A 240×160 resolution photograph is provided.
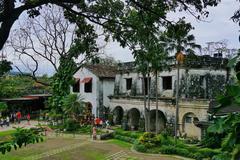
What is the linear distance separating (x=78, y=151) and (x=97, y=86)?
45.6 feet

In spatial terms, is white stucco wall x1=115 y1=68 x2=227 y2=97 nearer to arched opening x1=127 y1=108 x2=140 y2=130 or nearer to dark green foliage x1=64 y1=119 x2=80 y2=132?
arched opening x1=127 y1=108 x2=140 y2=130

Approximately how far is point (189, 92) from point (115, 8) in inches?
793

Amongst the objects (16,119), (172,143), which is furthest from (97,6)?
(16,119)

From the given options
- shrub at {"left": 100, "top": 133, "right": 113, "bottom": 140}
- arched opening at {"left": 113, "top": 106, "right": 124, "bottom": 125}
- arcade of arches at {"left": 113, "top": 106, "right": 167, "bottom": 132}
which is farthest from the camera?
arched opening at {"left": 113, "top": 106, "right": 124, "bottom": 125}

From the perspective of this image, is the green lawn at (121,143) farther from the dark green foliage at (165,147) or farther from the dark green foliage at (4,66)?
the dark green foliage at (4,66)

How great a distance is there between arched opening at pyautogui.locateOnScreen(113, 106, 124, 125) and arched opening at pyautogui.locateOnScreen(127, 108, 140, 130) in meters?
2.22

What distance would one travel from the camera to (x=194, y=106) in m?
26.5

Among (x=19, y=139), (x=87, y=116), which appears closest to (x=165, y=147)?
(x=87, y=116)

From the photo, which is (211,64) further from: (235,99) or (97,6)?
(235,99)

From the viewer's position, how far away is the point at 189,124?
27.2 metres

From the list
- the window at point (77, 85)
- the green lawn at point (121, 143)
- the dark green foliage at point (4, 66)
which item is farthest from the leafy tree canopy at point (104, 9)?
the window at point (77, 85)

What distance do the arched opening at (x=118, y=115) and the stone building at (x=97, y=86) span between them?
48.1 inches

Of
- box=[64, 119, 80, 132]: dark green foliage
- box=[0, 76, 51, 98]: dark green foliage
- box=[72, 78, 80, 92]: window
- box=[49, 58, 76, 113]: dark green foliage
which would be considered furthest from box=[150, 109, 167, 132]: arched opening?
box=[0, 76, 51, 98]: dark green foliage

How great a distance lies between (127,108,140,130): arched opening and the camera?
33844 mm
